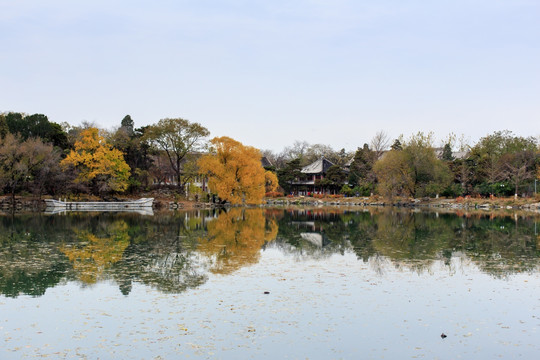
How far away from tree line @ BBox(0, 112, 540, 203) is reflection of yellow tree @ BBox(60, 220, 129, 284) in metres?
26.5

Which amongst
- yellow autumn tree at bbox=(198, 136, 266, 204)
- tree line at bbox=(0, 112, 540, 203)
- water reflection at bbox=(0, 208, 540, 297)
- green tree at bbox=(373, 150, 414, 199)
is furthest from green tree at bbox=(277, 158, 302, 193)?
water reflection at bbox=(0, 208, 540, 297)

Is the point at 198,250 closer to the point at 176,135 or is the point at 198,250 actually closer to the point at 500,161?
the point at 176,135

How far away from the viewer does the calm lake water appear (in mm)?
7184

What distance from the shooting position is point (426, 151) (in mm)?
59938

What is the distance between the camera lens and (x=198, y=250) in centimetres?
1705

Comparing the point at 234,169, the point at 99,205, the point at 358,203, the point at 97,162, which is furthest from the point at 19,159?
the point at 358,203

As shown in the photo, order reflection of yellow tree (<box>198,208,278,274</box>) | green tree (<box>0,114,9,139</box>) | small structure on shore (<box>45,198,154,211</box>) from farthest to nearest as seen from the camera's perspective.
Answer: green tree (<box>0,114,9,139</box>), small structure on shore (<box>45,198,154,211</box>), reflection of yellow tree (<box>198,208,278,274</box>)

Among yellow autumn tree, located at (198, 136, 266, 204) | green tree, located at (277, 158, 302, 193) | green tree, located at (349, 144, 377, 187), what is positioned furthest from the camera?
green tree, located at (277, 158, 302, 193)

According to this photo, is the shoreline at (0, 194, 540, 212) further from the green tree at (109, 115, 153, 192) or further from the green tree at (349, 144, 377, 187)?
the green tree at (349, 144, 377, 187)

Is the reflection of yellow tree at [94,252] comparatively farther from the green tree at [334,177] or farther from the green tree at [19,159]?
the green tree at [334,177]

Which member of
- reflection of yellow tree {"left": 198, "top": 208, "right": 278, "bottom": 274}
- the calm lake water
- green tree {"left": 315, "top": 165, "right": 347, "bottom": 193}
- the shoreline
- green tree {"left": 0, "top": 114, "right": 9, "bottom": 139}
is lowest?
the calm lake water

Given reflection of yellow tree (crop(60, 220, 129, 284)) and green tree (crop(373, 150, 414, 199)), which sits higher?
green tree (crop(373, 150, 414, 199))

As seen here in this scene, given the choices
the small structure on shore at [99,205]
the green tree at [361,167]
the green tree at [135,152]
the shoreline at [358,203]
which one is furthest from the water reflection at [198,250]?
the green tree at [361,167]

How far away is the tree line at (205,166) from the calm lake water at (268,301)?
1216 inches
